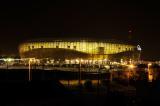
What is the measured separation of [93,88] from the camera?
3244 cm

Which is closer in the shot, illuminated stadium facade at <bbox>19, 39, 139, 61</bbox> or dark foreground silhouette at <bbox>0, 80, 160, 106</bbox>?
dark foreground silhouette at <bbox>0, 80, 160, 106</bbox>

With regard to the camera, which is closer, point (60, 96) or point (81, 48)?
point (60, 96)

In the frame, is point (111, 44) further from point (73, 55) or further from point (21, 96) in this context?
point (21, 96)

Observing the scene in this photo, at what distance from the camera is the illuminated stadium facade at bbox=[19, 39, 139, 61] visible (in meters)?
115

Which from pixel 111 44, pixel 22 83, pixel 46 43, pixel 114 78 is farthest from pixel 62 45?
pixel 22 83

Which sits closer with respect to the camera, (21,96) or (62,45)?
(21,96)

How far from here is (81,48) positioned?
11688 cm

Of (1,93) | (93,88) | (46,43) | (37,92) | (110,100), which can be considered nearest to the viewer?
(110,100)

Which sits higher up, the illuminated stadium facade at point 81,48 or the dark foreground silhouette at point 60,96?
the illuminated stadium facade at point 81,48

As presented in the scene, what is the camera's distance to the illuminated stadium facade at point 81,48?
115 metres

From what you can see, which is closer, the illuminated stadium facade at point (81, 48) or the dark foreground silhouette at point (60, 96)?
the dark foreground silhouette at point (60, 96)

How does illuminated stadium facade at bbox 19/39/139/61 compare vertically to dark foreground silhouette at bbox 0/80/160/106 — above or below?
above

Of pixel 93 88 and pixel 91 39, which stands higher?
pixel 91 39

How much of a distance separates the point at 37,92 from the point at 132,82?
11.5 meters
